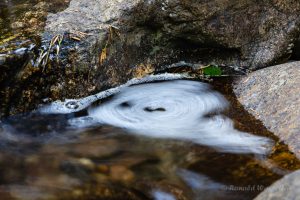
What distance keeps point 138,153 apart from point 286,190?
74.5 inches

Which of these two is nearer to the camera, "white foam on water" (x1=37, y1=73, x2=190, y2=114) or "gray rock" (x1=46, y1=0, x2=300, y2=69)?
"white foam on water" (x1=37, y1=73, x2=190, y2=114)

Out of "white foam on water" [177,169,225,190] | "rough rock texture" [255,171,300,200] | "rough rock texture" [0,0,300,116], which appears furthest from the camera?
"rough rock texture" [0,0,300,116]

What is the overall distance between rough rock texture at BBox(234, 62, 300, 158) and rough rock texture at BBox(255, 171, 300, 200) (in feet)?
4.28

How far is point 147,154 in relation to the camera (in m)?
3.94

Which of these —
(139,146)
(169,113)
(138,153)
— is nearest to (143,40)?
(169,113)

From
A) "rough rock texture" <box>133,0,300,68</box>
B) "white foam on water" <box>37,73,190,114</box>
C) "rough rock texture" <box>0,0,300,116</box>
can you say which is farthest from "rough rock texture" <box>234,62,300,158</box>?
"white foam on water" <box>37,73,190,114</box>

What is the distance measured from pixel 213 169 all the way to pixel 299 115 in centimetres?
110

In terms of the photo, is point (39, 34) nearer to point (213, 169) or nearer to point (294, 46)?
point (213, 169)

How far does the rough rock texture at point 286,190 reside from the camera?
7.40 feet

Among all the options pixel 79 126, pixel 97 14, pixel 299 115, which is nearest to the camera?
pixel 299 115

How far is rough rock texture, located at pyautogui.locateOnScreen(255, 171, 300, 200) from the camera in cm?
226

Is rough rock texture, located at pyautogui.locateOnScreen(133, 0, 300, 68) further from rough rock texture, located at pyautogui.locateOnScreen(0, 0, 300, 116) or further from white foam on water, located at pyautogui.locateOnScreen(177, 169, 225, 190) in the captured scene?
white foam on water, located at pyautogui.locateOnScreen(177, 169, 225, 190)

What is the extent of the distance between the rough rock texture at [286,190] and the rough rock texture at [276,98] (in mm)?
1304

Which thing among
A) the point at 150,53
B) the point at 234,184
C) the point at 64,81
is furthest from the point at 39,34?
the point at 234,184
